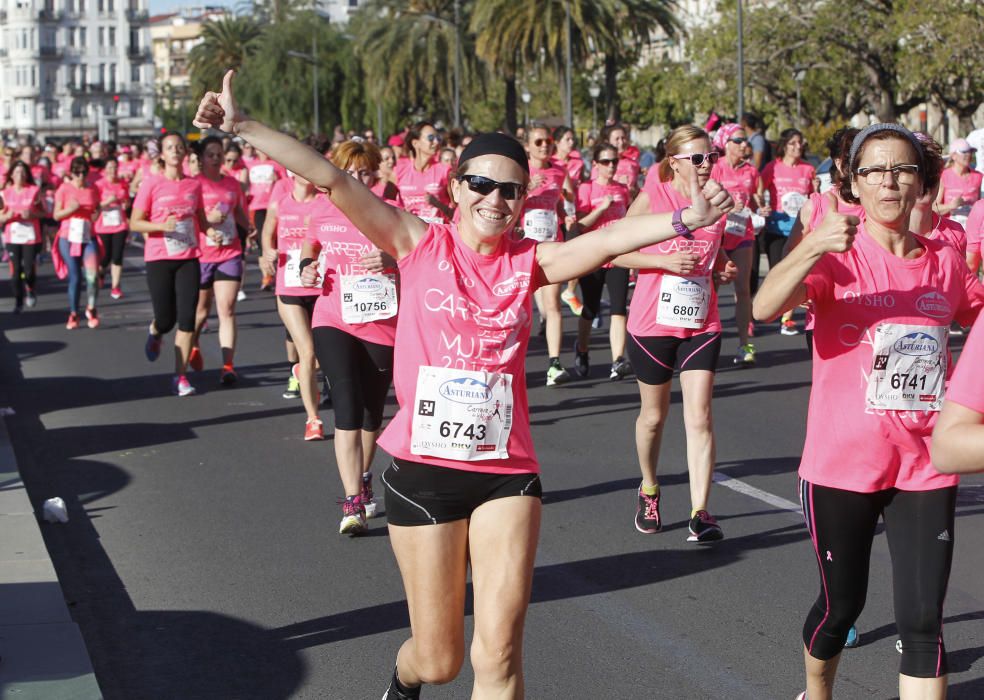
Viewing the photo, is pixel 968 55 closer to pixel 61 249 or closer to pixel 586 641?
pixel 61 249

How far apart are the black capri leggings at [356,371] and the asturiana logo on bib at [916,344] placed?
12.0ft

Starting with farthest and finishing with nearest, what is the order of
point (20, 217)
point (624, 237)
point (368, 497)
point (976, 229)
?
point (20, 217), point (976, 229), point (368, 497), point (624, 237)

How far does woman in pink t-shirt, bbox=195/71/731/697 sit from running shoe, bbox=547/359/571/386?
8146 millimetres

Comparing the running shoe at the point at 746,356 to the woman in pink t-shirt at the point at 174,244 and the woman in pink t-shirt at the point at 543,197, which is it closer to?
the woman in pink t-shirt at the point at 543,197

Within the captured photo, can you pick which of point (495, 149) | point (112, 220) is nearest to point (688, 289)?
point (495, 149)

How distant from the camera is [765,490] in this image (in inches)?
340

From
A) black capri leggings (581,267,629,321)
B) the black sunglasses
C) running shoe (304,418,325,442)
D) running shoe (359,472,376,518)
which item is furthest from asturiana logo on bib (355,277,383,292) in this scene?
black capri leggings (581,267,629,321)

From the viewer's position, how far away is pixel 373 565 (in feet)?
23.4

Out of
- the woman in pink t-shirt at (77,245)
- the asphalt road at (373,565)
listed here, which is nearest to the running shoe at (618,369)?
the asphalt road at (373,565)

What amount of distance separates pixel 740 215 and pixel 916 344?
8.54 m

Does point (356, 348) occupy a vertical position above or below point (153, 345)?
above

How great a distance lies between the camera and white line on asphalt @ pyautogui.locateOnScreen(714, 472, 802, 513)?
27.0 ft

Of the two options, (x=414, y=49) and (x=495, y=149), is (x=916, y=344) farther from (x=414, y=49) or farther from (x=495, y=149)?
(x=414, y=49)

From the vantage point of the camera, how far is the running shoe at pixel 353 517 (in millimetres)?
7625
